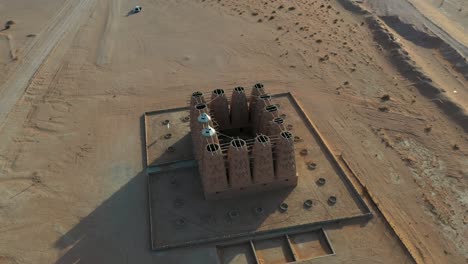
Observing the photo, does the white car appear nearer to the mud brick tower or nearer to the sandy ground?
the sandy ground

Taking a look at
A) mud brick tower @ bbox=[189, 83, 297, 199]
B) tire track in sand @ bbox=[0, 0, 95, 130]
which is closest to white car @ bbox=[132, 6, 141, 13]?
tire track in sand @ bbox=[0, 0, 95, 130]

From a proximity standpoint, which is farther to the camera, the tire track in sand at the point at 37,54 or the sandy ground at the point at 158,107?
the tire track in sand at the point at 37,54

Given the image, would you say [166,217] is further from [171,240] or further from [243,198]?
[243,198]

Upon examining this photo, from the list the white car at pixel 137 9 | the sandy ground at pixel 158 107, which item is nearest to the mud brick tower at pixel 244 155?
the sandy ground at pixel 158 107

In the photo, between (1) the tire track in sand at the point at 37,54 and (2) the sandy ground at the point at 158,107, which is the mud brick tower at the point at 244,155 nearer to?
(2) the sandy ground at the point at 158,107

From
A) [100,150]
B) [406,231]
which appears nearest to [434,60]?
[406,231]
